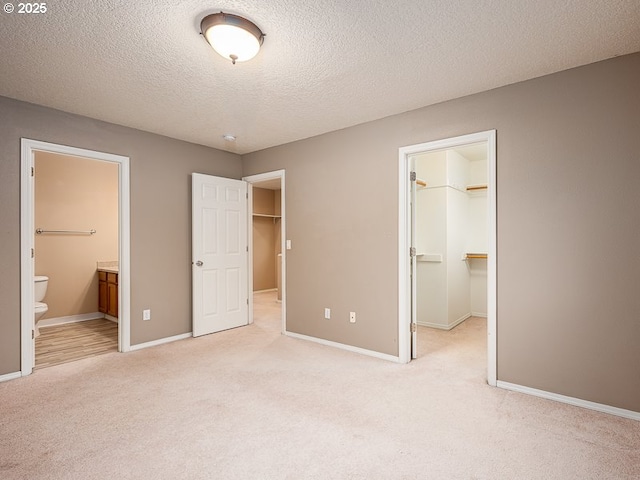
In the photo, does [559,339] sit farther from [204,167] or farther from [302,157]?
[204,167]

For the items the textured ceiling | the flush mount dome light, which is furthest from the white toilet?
the flush mount dome light

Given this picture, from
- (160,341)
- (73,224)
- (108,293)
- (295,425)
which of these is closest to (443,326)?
(295,425)

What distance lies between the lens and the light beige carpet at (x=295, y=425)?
188cm

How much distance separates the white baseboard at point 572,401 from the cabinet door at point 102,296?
17.2 ft

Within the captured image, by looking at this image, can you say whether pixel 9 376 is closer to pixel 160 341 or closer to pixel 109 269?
pixel 160 341

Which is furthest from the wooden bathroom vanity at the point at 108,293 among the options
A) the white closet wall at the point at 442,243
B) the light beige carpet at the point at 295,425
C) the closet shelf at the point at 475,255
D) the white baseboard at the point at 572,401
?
the closet shelf at the point at 475,255

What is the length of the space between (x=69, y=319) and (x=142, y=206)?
2.56 metres

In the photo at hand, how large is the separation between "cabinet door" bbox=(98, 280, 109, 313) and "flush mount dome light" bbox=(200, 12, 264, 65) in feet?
14.7

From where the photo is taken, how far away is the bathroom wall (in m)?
4.96

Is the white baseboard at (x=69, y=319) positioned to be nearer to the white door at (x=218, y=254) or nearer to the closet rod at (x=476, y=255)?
the white door at (x=218, y=254)

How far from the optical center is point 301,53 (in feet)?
7.76

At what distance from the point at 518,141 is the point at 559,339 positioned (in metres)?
1.54

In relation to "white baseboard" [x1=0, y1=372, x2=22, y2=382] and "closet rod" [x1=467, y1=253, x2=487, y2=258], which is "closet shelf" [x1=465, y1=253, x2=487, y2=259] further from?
"white baseboard" [x1=0, y1=372, x2=22, y2=382]

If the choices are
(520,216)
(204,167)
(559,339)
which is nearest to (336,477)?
(559,339)
